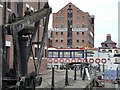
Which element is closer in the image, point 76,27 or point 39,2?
point 39,2

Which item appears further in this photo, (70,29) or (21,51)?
(70,29)

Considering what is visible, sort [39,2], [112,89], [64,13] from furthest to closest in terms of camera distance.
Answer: [64,13]
[39,2]
[112,89]

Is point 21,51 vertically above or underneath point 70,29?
underneath

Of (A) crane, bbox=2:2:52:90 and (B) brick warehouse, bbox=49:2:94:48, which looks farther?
(B) brick warehouse, bbox=49:2:94:48

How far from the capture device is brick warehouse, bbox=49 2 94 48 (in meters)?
115

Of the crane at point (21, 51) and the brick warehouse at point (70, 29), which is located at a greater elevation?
the brick warehouse at point (70, 29)

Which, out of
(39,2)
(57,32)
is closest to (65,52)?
(39,2)

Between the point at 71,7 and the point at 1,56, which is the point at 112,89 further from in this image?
the point at 71,7

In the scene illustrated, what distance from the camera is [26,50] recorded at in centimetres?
1006

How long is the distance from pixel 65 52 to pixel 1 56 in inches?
1988

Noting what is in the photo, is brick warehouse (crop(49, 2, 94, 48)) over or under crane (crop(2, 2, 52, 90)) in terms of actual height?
over

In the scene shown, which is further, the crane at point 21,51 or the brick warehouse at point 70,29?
the brick warehouse at point 70,29

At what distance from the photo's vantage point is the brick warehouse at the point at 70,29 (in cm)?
11525

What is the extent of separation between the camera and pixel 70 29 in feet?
392
